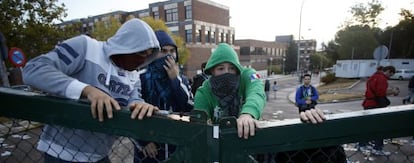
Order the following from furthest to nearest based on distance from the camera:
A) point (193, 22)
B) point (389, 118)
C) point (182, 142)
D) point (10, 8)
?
point (193, 22)
point (10, 8)
point (182, 142)
point (389, 118)

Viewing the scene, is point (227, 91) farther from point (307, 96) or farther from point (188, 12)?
point (188, 12)

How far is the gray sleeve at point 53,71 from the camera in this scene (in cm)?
108

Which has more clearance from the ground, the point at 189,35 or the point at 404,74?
the point at 189,35

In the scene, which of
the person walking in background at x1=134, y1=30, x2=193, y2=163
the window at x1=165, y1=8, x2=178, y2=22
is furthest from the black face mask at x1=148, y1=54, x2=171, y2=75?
the window at x1=165, y1=8, x2=178, y2=22

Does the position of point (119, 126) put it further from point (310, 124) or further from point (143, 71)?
point (143, 71)

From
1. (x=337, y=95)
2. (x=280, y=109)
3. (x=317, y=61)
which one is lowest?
(x=280, y=109)

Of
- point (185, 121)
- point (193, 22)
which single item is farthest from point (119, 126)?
point (193, 22)

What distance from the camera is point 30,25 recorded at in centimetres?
1080

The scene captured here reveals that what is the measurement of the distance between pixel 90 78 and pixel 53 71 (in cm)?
25

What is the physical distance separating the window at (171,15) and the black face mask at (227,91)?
28927mm

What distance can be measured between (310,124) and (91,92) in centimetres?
94

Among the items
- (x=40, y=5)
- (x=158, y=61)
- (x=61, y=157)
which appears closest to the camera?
(x=61, y=157)

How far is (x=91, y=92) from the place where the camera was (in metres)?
1.04

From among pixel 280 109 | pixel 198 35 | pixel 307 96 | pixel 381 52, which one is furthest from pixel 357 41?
pixel 307 96
